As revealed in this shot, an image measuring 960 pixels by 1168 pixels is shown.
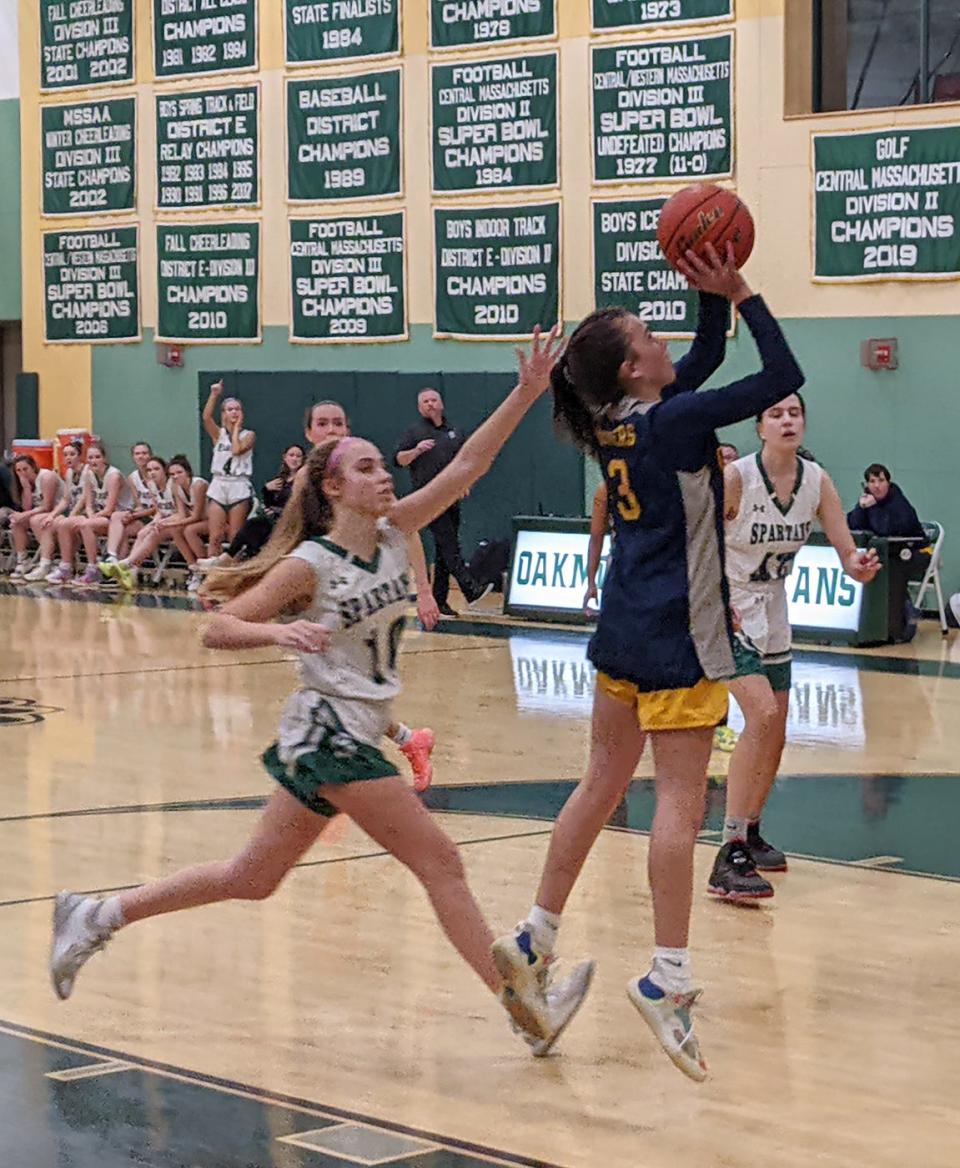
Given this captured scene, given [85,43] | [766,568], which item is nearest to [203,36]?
[85,43]

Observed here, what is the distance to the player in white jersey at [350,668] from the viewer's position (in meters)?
5.58

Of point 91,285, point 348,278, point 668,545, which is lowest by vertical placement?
point 668,545

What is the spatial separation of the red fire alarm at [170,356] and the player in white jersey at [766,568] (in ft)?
51.7

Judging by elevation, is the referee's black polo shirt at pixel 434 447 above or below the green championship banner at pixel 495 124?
below

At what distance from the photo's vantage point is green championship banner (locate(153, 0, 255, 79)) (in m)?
22.3

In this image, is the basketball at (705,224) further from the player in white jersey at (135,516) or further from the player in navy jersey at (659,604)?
the player in white jersey at (135,516)

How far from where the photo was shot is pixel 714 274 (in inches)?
222

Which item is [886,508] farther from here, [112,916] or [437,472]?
[112,916]

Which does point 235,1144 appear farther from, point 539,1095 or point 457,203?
point 457,203

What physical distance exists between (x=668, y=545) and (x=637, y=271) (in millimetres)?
13987

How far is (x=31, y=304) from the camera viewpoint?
82.0 ft

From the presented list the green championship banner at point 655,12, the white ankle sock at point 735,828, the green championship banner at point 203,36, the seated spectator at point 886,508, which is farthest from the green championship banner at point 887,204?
the white ankle sock at point 735,828

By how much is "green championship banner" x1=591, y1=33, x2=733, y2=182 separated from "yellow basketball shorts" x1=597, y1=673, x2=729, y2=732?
13563mm

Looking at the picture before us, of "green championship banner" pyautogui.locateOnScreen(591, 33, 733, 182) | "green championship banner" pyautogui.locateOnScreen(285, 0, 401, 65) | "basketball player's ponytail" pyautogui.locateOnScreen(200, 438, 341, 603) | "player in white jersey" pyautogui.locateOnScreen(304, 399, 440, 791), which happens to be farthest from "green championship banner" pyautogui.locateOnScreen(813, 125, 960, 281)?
"basketball player's ponytail" pyautogui.locateOnScreen(200, 438, 341, 603)
